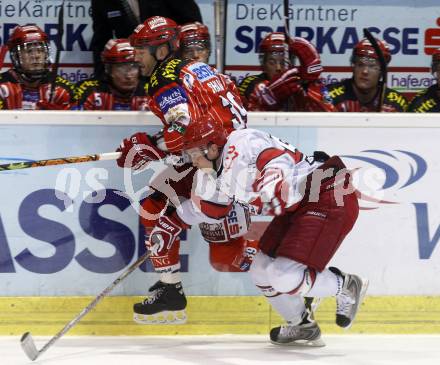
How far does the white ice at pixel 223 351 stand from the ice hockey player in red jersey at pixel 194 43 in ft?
4.96

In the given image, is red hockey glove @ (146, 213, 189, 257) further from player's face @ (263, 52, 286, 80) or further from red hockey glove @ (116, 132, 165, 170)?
player's face @ (263, 52, 286, 80)

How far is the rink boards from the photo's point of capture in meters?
5.48

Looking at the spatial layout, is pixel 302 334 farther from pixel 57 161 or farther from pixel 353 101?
pixel 353 101

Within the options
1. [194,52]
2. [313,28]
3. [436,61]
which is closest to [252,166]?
[194,52]

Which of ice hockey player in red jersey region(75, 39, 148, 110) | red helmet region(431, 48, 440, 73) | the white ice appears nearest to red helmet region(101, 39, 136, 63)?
ice hockey player in red jersey region(75, 39, 148, 110)

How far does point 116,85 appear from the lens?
622 cm

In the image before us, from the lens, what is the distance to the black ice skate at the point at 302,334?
5348mm

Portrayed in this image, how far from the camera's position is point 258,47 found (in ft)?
23.4

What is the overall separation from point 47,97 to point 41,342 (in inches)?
55.4

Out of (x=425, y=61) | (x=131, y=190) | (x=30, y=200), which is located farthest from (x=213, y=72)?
(x=425, y=61)

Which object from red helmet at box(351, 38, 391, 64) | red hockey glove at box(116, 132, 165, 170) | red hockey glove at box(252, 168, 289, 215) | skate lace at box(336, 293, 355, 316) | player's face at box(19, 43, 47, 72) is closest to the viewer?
red hockey glove at box(252, 168, 289, 215)

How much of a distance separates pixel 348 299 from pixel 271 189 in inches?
28.7

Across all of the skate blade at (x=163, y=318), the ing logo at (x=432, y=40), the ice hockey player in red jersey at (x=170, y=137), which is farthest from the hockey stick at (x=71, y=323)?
the ing logo at (x=432, y=40)

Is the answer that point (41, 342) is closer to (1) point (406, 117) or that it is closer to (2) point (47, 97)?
(2) point (47, 97)
